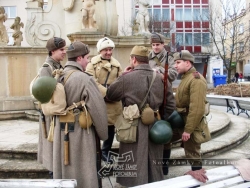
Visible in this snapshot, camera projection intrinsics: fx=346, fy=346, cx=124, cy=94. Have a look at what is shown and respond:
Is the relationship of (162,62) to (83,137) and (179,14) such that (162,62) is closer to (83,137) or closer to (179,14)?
(83,137)

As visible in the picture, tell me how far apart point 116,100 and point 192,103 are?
0.86 m

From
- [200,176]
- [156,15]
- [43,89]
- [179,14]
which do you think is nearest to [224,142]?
[200,176]

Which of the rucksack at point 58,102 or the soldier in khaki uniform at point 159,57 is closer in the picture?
the rucksack at point 58,102

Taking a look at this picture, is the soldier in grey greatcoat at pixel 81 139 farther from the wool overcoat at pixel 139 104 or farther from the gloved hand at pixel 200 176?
the gloved hand at pixel 200 176

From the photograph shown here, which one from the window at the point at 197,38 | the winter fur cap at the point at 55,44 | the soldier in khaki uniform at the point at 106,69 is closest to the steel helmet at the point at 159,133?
the soldier in khaki uniform at the point at 106,69

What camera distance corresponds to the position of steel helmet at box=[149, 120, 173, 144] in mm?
3684

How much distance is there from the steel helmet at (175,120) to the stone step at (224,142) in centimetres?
117

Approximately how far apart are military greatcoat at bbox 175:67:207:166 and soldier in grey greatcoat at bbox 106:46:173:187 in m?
0.38

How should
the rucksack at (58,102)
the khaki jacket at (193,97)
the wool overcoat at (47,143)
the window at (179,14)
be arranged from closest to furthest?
the rucksack at (58,102) → the wool overcoat at (47,143) → the khaki jacket at (193,97) → the window at (179,14)

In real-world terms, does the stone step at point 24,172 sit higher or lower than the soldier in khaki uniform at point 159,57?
lower

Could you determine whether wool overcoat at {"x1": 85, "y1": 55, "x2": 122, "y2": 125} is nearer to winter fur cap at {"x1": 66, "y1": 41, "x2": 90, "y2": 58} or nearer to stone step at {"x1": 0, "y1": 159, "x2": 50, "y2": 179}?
winter fur cap at {"x1": 66, "y1": 41, "x2": 90, "y2": 58}

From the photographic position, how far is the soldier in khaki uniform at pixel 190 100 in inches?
155

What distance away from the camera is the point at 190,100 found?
13.0 feet

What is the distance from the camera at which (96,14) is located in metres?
8.86
